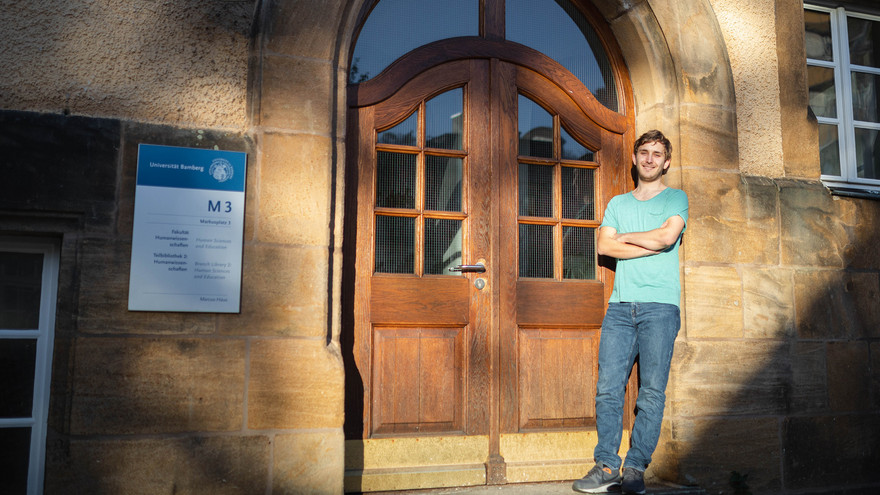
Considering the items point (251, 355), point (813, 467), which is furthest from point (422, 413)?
point (813, 467)

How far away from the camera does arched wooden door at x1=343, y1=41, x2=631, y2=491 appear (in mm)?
3822

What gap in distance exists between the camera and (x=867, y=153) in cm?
489

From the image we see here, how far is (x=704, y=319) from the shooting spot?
4102 millimetres

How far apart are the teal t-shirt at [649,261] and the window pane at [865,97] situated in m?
1.88

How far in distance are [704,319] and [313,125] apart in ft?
7.67

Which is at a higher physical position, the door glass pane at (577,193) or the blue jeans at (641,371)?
the door glass pane at (577,193)

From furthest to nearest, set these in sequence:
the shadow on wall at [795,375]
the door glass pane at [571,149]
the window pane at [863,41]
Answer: the window pane at [863,41] → the door glass pane at [571,149] → the shadow on wall at [795,375]

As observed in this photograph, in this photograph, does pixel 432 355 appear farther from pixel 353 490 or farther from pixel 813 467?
pixel 813 467

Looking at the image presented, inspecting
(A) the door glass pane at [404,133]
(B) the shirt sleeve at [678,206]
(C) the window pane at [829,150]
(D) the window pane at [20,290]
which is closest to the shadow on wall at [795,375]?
(C) the window pane at [829,150]

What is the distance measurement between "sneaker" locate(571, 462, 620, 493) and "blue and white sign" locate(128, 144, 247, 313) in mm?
1854

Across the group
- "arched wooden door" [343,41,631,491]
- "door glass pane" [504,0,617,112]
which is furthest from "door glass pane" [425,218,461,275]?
"door glass pane" [504,0,617,112]

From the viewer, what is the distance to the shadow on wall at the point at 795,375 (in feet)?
13.3

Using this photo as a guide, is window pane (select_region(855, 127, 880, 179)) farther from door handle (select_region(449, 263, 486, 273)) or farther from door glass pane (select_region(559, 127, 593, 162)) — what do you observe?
door handle (select_region(449, 263, 486, 273))

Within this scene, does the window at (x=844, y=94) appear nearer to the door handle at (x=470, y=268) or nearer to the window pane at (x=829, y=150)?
the window pane at (x=829, y=150)
